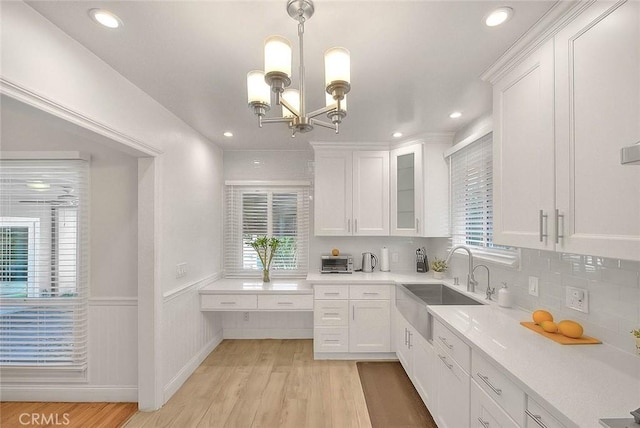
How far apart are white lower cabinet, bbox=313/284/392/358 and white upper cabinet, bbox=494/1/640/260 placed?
1742mm

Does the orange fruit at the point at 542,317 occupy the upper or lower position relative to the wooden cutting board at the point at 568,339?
upper

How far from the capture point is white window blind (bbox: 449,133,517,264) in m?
2.51

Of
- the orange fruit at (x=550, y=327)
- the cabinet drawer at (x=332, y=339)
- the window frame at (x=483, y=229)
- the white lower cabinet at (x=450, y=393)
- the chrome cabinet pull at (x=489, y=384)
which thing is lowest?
the cabinet drawer at (x=332, y=339)

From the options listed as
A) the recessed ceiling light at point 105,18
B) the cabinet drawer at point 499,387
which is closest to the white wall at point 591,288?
the cabinet drawer at point 499,387

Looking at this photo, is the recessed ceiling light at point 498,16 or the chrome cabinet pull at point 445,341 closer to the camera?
the recessed ceiling light at point 498,16

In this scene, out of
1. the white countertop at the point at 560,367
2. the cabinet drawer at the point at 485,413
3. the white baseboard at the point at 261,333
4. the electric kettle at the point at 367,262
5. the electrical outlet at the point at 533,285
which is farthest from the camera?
the white baseboard at the point at 261,333

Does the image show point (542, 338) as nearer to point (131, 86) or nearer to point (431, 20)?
point (431, 20)

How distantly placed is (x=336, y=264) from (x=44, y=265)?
9.15ft

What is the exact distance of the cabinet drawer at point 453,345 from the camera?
161cm

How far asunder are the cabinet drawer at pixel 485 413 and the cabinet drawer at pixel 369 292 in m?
1.69

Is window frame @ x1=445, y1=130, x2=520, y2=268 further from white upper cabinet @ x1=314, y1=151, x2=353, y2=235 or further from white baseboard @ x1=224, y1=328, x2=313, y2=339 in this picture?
white baseboard @ x1=224, y1=328, x2=313, y2=339

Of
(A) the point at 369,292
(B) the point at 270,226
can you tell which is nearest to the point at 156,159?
(B) the point at 270,226

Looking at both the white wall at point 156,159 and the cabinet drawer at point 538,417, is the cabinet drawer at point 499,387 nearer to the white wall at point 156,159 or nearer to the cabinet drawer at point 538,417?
the cabinet drawer at point 538,417

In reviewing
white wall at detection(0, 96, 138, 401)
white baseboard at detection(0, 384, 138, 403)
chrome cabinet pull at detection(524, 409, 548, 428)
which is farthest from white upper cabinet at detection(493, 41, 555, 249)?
white baseboard at detection(0, 384, 138, 403)
